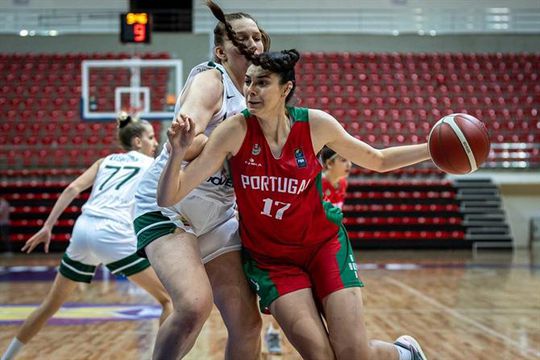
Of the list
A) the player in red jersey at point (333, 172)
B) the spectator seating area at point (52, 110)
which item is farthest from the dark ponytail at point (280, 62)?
the spectator seating area at point (52, 110)

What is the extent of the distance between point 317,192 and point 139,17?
11003mm

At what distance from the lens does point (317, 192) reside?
11.2ft

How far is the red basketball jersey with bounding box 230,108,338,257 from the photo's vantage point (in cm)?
326

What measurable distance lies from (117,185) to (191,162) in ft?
7.58

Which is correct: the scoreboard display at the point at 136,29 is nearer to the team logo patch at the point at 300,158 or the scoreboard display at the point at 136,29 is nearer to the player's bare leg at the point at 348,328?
the team logo patch at the point at 300,158

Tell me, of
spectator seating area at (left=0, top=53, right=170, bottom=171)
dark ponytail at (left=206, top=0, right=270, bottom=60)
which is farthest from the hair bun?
spectator seating area at (left=0, top=53, right=170, bottom=171)

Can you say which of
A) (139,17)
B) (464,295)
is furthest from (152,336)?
(139,17)

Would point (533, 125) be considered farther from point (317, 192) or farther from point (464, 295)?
point (317, 192)

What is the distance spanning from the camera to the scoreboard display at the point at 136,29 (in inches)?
540

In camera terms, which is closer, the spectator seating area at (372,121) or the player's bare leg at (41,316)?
the player's bare leg at (41,316)

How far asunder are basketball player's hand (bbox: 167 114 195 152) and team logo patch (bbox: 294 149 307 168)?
0.49 meters

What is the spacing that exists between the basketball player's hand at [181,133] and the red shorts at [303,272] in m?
0.68

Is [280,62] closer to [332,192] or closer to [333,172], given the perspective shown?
[333,172]

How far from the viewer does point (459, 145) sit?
3355mm
